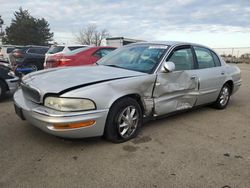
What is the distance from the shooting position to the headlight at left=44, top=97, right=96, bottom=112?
2.98m

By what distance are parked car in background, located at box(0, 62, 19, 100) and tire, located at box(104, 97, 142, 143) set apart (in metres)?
3.63

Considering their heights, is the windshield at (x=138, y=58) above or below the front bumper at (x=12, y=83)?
above

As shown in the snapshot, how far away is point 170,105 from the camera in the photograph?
4137mm

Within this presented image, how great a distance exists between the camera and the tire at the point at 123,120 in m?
3.35

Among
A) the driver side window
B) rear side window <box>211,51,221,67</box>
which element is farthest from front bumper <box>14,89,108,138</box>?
rear side window <box>211,51,221,67</box>

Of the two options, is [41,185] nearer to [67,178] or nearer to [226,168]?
[67,178]

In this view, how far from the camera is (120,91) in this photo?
3363mm

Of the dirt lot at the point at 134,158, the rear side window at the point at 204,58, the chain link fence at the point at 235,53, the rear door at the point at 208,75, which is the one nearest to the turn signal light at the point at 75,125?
the dirt lot at the point at 134,158

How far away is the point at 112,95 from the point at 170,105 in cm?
129

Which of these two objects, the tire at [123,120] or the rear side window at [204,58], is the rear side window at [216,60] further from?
the tire at [123,120]

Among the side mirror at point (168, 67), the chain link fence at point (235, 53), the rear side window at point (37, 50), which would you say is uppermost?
the side mirror at point (168, 67)

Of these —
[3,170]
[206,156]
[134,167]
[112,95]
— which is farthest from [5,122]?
[206,156]

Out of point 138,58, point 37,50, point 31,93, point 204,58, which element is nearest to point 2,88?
point 31,93

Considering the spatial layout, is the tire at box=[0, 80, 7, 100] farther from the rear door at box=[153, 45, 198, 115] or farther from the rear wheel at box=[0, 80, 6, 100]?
the rear door at box=[153, 45, 198, 115]
